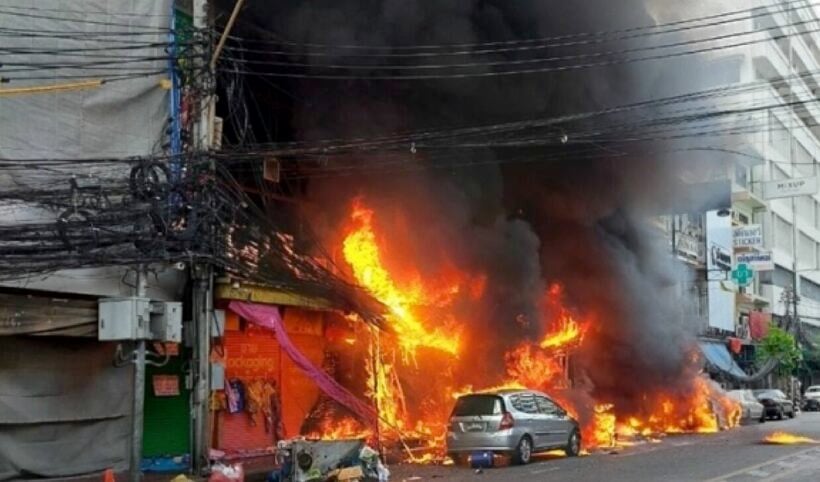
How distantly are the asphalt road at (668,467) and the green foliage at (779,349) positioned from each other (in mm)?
27724

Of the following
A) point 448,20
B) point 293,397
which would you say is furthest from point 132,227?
point 448,20

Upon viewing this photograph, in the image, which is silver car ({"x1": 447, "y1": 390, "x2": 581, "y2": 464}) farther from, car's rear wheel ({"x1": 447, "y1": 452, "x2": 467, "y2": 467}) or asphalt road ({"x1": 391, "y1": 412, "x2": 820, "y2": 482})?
asphalt road ({"x1": 391, "y1": 412, "x2": 820, "y2": 482})

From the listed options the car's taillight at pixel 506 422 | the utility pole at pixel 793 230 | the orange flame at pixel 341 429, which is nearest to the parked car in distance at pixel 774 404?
the utility pole at pixel 793 230

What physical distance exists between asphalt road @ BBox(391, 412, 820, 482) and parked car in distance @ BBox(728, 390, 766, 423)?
12.0 metres

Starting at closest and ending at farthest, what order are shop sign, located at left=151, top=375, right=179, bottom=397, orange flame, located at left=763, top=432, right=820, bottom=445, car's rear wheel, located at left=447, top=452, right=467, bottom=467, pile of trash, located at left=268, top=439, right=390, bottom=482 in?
pile of trash, located at left=268, top=439, right=390, bottom=482
shop sign, located at left=151, top=375, right=179, bottom=397
car's rear wheel, located at left=447, top=452, right=467, bottom=467
orange flame, located at left=763, top=432, right=820, bottom=445

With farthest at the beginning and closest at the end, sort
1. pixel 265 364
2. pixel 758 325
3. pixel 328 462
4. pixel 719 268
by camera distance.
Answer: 1. pixel 758 325
2. pixel 719 268
3. pixel 265 364
4. pixel 328 462

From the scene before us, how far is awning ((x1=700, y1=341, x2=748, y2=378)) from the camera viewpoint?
39.2 m

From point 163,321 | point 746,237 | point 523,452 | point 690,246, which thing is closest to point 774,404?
point 690,246

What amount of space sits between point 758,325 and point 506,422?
123 ft

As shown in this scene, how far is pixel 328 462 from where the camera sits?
12.4 meters

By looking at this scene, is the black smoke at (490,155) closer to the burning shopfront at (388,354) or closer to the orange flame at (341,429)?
the burning shopfront at (388,354)

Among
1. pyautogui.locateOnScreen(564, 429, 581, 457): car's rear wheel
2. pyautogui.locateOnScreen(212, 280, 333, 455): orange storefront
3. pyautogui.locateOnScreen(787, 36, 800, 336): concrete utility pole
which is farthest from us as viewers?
pyautogui.locateOnScreen(787, 36, 800, 336): concrete utility pole

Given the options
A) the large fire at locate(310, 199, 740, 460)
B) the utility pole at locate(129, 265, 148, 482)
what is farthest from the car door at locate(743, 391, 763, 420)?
the utility pole at locate(129, 265, 148, 482)

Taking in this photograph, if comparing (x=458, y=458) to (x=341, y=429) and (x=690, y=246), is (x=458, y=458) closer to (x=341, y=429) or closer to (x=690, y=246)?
(x=341, y=429)
